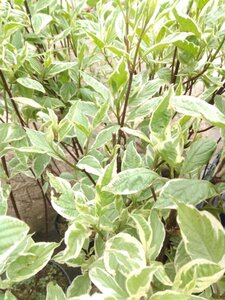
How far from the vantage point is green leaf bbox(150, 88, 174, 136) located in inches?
25.0

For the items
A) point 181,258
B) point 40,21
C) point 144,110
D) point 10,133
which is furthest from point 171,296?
point 40,21

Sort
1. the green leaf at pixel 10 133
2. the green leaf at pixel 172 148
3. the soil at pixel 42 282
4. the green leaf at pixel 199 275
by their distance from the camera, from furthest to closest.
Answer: the soil at pixel 42 282
the green leaf at pixel 10 133
the green leaf at pixel 172 148
the green leaf at pixel 199 275

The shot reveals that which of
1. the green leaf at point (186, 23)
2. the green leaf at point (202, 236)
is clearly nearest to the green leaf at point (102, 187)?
the green leaf at point (202, 236)

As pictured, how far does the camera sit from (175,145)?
0.61 metres

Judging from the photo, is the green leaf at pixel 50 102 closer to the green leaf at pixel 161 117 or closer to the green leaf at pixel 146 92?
the green leaf at pixel 146 92

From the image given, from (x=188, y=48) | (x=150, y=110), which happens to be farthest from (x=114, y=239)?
(x=188, y=48)

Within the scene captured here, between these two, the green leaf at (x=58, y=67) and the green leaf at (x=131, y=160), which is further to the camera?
the green leaf at (x=58, y=67)

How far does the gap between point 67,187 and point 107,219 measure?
0.27ft

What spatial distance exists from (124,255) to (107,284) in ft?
A: 0.14

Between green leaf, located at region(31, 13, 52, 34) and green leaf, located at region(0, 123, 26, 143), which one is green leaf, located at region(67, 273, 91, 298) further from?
green leaf, located at region(31, 13, 52, 34)

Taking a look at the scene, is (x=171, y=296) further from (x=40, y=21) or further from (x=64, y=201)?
(x=40, y=21)

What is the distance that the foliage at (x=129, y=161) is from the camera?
0.55m

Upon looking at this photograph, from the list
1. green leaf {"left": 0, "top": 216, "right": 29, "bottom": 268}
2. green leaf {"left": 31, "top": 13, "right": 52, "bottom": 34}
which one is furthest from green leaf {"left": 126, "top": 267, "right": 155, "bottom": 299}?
green leaf {"left": 31, "top": 13, "right": 52, "bottom": 34}

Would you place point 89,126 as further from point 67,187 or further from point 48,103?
point 48,103
